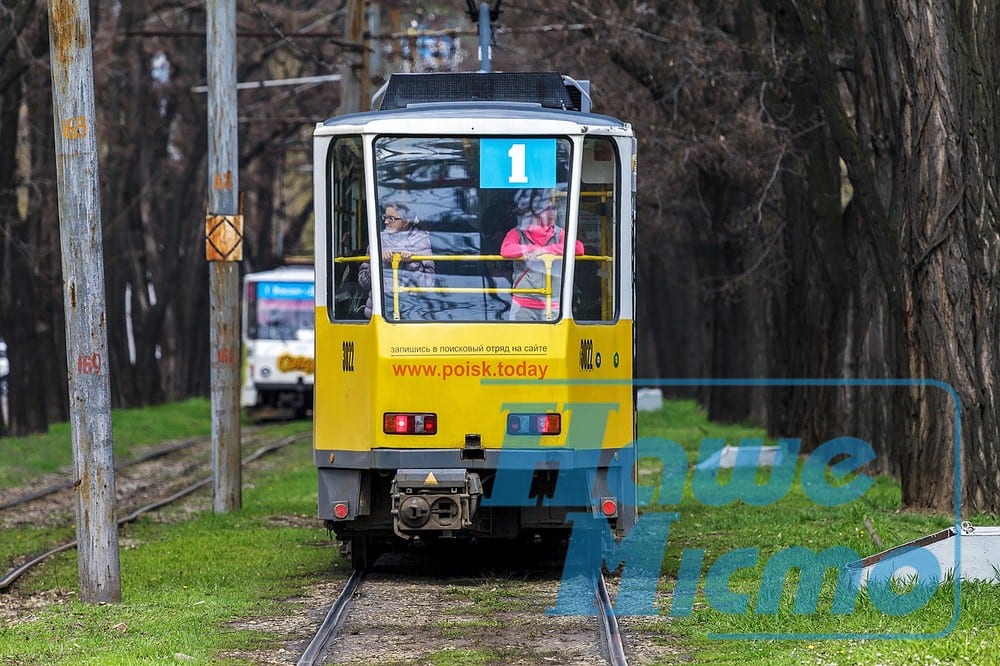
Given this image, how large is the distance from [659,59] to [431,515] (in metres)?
13.9

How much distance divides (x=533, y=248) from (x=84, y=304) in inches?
119

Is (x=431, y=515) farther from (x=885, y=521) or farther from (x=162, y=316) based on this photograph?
(x=162, y=316)

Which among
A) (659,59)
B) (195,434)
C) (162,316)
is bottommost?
(195,434)

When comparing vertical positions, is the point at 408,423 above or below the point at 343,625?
above

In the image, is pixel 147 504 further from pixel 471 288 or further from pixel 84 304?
pixel 471 288

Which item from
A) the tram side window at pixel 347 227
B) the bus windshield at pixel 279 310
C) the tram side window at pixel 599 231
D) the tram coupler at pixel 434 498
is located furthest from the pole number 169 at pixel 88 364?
the bus windshield at pixel 279 310

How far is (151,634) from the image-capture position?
9.73 m

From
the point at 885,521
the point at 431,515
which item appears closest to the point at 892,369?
the point at 885,521

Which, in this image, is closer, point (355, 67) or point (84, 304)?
point (84, 304)

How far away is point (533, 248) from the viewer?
11.5 meters

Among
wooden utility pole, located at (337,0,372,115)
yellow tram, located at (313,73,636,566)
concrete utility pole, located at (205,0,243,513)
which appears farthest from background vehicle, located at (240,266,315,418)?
yellow tram, located at (313,73,636,566)

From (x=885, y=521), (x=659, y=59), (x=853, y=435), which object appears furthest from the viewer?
(x=659, y=59)

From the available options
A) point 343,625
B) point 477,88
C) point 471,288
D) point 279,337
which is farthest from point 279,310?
point 343,625

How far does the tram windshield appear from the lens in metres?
11.4
